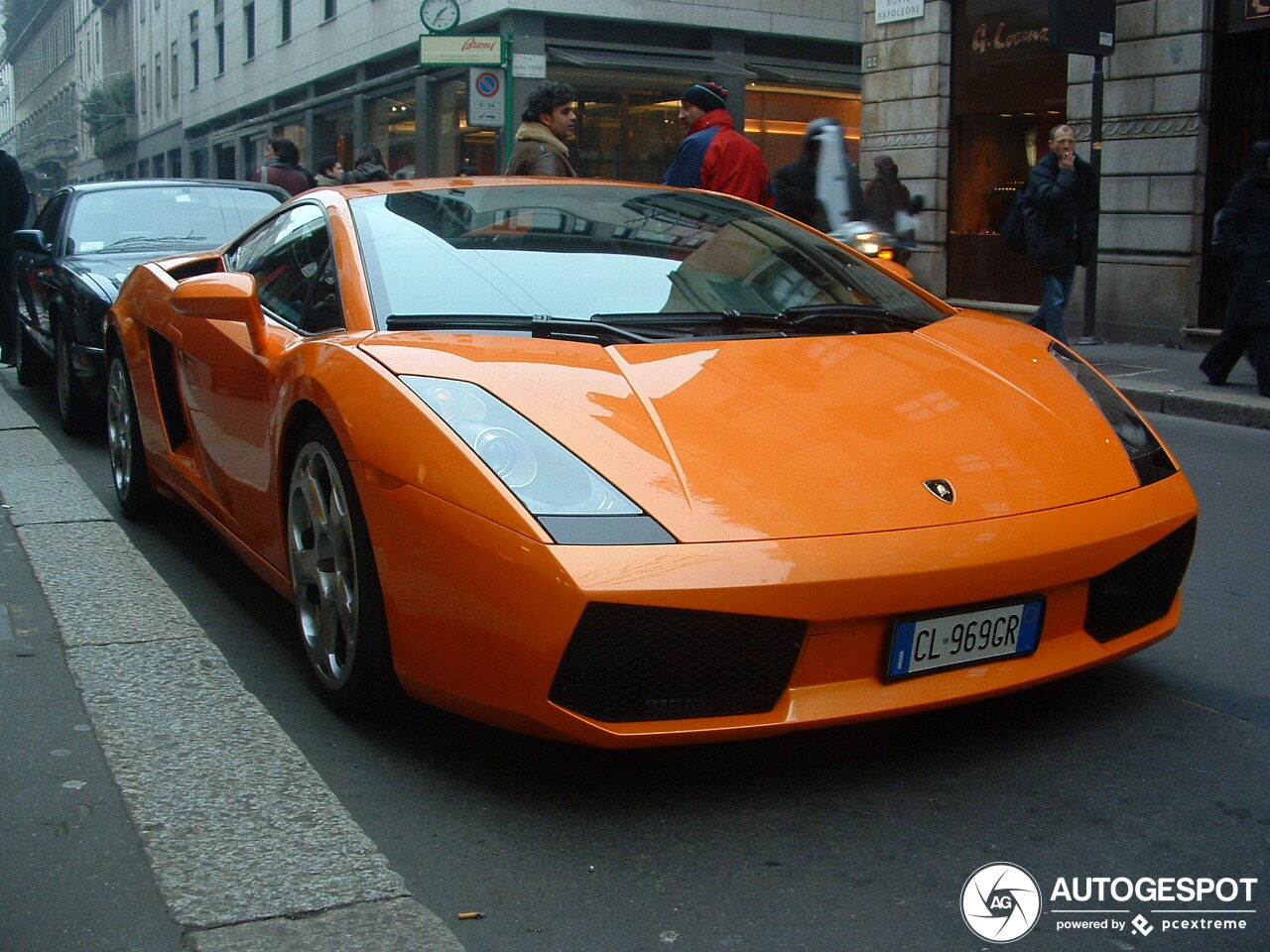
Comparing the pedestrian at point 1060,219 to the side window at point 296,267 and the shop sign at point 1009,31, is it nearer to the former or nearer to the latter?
the shop sign at point 1009,31

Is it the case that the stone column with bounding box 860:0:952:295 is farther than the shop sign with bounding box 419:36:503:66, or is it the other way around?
the shop sign with bounding box 419:36:503:66

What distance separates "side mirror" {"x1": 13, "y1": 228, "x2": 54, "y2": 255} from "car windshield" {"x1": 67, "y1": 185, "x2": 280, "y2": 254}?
16 cm

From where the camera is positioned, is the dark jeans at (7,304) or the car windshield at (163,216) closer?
the car windshield at (163,216)

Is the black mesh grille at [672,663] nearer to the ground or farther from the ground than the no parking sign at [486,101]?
nearer to the ground

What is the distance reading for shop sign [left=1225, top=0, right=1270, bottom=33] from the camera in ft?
38.3

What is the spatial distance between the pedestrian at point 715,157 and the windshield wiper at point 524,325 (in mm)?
5190

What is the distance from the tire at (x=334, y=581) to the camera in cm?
311

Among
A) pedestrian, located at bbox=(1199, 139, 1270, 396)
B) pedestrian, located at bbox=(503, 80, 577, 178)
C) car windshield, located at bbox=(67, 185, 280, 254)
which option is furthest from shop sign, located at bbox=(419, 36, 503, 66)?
pedestrian, located at bbox=(1199, 139, 1270, 396)

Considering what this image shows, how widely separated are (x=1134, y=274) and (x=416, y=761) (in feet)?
36.7

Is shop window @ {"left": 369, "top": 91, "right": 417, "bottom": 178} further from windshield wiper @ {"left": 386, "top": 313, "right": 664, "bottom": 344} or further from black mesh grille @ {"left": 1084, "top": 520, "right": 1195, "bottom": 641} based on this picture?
black mesh grille @ {"left": 1084, "top": 520, "right": 1195, "bottom": 641}

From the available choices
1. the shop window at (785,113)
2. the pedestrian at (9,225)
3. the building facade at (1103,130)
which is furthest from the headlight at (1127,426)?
the shop window at (785,113)

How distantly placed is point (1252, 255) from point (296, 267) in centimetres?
665

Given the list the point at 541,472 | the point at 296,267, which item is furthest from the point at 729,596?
the point at 296,267

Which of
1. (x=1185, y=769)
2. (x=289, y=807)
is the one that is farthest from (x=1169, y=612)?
(x=289, y=807)
